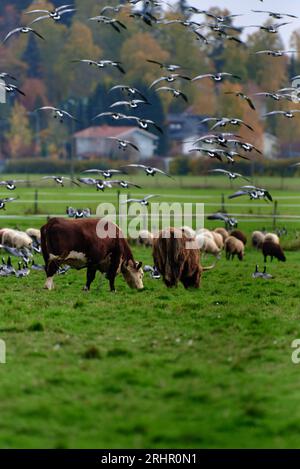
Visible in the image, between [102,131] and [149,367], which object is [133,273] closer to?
[149,367]

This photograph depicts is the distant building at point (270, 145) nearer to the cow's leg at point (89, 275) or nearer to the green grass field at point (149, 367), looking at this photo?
the green grass field at point (149, 367)

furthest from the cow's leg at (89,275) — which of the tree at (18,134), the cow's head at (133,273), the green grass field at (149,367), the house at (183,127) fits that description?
the house at (183,127)

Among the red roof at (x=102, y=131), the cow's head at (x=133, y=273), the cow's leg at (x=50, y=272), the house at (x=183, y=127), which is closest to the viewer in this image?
the cow's leg at (x=50, y=272)

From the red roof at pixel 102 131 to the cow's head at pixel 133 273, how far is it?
86.5 m

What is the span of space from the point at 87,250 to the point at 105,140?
89267 mm

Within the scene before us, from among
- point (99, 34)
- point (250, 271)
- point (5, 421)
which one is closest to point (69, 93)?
point (99, 34)

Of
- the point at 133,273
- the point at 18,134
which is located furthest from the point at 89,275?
the point at 18,134

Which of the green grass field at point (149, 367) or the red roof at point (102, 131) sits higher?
the red roof at point (102, 131)

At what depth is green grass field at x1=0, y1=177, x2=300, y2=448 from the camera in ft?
38.1

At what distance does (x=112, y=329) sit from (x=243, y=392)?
4.81 meters

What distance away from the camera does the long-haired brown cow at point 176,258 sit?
2328 centimetres

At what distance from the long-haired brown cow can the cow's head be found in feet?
1.40

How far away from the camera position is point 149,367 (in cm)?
1440
